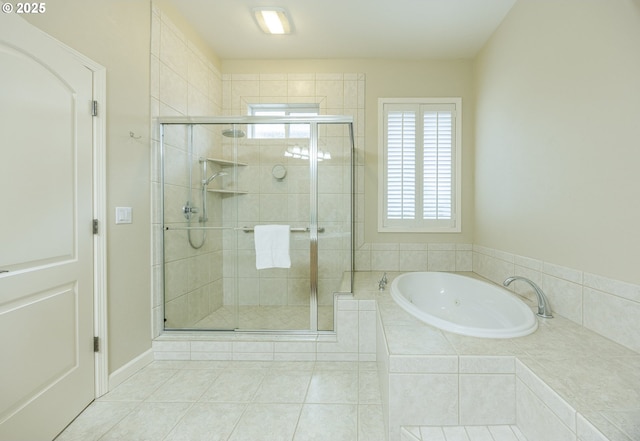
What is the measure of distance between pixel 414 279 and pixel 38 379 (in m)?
2.57

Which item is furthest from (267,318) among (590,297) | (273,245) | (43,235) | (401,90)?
(401,90)

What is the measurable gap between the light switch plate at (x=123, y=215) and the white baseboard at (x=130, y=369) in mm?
934

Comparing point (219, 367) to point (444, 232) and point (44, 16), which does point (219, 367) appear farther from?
point (444, 232)

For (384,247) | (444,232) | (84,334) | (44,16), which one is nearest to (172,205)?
(84,334)

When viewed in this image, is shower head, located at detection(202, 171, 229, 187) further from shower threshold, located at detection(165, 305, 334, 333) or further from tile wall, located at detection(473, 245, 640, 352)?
tile wall, located at detection(473, 245, 640, 352)

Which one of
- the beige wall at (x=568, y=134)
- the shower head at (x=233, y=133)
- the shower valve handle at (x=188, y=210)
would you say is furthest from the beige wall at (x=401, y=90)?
the shower valve handle at (x=188, y=210)

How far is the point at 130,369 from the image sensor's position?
5.97 feet

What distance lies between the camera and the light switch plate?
1698 mm

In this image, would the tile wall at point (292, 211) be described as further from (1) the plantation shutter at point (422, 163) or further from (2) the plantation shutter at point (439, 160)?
(2) the plantation shutter at point (439, 160)

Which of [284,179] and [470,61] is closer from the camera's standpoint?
[284,179]

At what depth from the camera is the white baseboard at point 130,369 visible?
1.68 metres

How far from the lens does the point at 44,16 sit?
1.28m

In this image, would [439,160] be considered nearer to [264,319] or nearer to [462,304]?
[462,304]

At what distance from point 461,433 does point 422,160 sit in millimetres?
2411
